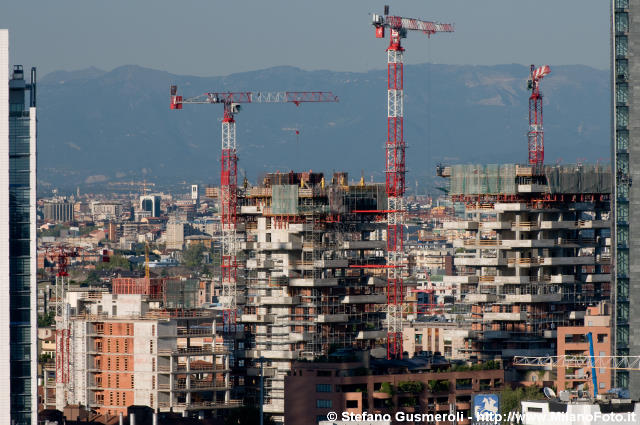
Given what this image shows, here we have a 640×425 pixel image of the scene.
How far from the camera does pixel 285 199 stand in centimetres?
13875

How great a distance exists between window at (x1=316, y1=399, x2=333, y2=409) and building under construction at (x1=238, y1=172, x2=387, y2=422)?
65.3 ft

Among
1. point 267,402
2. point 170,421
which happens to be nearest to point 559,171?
point 267,402

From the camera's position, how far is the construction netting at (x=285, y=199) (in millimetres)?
138375

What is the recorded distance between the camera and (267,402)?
133875 millimetres

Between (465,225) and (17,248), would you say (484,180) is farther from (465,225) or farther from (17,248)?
(17,248)

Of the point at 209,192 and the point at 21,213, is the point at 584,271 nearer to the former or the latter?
the point at 209,192

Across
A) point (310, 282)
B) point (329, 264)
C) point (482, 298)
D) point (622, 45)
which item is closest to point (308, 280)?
point (310, 282)

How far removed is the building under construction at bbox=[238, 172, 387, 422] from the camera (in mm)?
136500

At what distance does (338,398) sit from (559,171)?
3163 centimetres

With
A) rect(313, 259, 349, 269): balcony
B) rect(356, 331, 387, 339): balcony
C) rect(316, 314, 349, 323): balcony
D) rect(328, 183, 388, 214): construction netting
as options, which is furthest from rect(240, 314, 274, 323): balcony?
rect(328, 183, 388, 214): construction netting

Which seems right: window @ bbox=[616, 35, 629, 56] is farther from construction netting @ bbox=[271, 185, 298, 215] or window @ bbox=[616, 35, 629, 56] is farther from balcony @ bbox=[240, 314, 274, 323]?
balcony @ bbox=[240, 314, 274, 323]

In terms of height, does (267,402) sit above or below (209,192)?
below

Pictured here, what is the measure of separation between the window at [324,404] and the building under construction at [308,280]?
19908 mm

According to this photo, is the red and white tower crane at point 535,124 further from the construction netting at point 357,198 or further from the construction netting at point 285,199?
the construction netting at point 285,199
